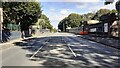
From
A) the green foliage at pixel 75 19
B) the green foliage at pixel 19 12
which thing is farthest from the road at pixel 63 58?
the green foliage at pixel 75 19

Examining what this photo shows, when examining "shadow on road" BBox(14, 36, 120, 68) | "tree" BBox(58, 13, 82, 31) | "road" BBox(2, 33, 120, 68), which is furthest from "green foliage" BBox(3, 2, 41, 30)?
"tree" BBox(58, 13, 82, 31)

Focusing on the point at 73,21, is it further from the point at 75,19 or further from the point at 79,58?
the point at 79,58

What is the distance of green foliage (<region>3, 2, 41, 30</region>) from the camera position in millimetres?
47938

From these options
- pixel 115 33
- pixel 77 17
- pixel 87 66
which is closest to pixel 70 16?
pixel 77 17

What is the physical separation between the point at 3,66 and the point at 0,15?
28.6 meters

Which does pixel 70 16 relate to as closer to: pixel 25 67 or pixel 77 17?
pixel 77 17

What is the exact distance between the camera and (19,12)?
50.0 meters

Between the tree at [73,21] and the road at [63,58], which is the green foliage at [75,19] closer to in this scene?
the tree at [73,21]

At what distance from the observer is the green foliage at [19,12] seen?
47.9 m

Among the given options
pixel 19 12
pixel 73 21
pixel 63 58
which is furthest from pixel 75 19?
pixel 63 58

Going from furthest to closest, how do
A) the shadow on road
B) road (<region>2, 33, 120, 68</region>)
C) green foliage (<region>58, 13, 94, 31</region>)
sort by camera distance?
green foliage (<region>58, 13, 94, 31</region>), road (<region>2, 33, 120, 68</region>), the shadow on road

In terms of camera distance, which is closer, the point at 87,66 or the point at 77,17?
the point at 87,66

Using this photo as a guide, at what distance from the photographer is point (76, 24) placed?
178500 millimetres

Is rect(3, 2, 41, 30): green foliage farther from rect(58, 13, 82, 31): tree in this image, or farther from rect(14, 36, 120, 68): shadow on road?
rect(58, 13, 82, 31): tree
